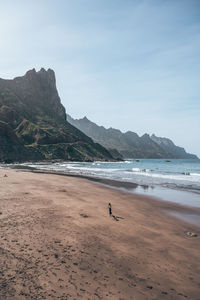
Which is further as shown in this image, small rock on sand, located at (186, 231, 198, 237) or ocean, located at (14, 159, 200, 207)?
ocean, located at (14, 159, 200, 207)

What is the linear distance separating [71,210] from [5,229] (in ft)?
19.4

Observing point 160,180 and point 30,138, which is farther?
point 30,138

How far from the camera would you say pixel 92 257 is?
318 inches

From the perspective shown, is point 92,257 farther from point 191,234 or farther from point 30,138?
point 30,138

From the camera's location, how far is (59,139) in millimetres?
166625

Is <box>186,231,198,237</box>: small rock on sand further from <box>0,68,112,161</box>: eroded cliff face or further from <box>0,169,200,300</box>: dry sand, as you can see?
<box>0,68,112,161</box>: eroded cliff face

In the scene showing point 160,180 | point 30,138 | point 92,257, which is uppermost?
point 30,138

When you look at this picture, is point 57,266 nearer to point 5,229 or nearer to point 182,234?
point 5,229

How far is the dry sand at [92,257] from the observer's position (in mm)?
6074

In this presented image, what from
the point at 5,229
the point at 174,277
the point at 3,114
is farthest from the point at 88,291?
the point at 3,114

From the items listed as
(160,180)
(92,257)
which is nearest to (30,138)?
(160,180)

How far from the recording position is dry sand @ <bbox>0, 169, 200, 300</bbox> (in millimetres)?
6074

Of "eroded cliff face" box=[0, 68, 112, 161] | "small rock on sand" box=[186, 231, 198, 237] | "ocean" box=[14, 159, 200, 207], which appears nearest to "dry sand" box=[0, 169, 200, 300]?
"small rock on sand" box=[186, 231, 198, 237]

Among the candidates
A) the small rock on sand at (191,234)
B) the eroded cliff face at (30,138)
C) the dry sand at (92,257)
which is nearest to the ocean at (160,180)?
the small rock on sand at (191,234)
